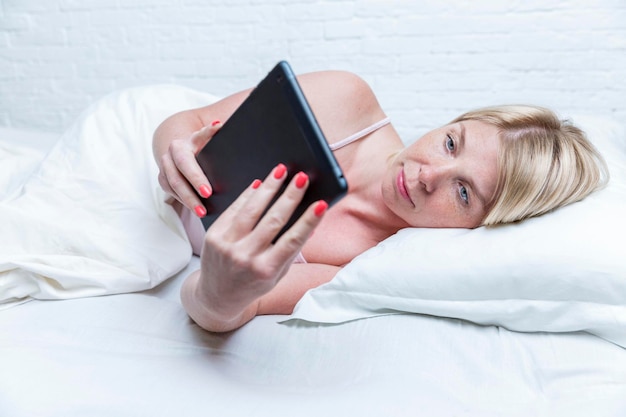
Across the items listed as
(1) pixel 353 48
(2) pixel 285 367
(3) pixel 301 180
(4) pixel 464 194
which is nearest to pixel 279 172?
(3) pixel 301 180

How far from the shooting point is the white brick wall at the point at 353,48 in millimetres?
1941

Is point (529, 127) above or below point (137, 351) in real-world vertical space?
above

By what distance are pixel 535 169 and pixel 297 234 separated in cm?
58

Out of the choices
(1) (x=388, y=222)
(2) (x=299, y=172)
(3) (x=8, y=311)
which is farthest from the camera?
(1) (x=388, y=222)

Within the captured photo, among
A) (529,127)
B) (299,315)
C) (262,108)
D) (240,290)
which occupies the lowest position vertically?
(299,315)

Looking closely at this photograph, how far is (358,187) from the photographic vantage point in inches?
49.9

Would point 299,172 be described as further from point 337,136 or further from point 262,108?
point 337,136

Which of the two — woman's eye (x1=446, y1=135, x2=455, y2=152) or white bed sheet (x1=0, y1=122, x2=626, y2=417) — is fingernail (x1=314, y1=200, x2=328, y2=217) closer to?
white bed sheet (x1=0, y1=122, x2=626, y2=417)

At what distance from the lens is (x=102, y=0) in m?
2.17

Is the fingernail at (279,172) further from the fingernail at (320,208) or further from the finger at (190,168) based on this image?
the finger at (190,168)

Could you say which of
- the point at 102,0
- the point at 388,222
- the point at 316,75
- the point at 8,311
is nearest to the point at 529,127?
the point at 388,222

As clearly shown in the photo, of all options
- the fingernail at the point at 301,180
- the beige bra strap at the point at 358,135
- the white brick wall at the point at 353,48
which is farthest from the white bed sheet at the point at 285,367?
the white brick wall at the point at 353,48

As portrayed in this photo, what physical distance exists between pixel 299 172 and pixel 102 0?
1.86 meters

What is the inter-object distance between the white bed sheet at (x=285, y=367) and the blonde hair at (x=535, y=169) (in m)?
0.23
